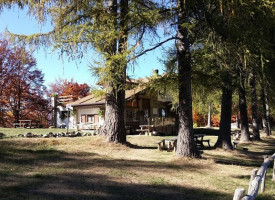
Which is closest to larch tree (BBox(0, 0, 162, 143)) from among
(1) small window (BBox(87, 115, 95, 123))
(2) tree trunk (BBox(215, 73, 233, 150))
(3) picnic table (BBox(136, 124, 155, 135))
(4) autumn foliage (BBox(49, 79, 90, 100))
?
(2) tree trunk (BBox(215, 73, 233, 150))

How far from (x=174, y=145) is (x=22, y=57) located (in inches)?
288

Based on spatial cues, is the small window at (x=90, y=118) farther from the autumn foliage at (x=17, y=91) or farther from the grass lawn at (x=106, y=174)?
the grass lawn at (x=106, y=174)

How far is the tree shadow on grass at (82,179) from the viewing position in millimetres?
5816

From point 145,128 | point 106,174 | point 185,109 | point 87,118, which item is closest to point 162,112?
point 145,128

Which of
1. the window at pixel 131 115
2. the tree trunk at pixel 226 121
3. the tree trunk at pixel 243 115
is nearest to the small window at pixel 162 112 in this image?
the window at pixel 131 115

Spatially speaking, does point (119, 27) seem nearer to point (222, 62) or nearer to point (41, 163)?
point (222, 62)

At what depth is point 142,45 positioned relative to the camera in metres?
9.43

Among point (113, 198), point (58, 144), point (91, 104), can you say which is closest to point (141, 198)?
point (113, 198)

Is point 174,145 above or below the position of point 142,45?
below

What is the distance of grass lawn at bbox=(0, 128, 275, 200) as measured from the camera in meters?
5.99

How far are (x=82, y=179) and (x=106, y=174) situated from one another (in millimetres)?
844

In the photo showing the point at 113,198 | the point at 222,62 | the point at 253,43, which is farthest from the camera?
the point at 222,62

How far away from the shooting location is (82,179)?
6871 mm

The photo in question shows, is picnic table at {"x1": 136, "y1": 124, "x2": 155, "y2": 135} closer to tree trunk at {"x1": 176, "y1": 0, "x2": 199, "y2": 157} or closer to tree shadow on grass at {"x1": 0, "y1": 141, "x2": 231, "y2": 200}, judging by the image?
tree trunk at {"x1": 176, "y1": 0, "x2": 199, "y2": 157}
